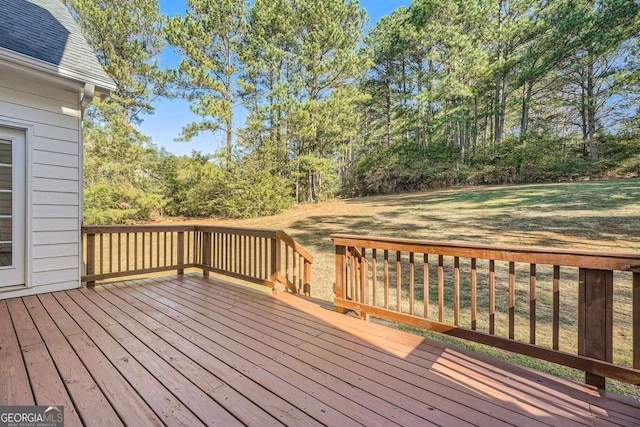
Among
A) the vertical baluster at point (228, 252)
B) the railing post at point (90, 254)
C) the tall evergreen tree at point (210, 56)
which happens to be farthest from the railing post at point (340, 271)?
the tall evergreen tree at point (210, 56)

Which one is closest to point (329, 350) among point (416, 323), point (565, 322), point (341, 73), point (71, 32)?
point (416, 323)

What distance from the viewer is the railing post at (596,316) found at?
5.91 ft

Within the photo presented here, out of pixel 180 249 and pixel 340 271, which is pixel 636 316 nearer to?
pixel 340 271

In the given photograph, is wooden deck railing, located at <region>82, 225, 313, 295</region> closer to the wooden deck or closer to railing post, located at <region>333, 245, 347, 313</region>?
railing post, located at <region>333, 245, 347, 313</region>

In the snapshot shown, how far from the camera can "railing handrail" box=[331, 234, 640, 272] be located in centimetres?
176

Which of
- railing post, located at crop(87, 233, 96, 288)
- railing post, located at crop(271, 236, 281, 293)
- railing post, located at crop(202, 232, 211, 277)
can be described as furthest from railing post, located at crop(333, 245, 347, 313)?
A: railing post, located at crop(87, 233, 96, 288)

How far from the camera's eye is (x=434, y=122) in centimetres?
1866

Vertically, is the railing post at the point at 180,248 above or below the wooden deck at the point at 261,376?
above

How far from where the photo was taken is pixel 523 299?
157 inches

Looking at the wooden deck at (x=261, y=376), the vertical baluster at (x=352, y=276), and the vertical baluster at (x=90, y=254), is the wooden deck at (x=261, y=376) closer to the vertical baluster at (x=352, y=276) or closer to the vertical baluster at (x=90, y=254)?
the vertical baluster at (x=352, y=276)

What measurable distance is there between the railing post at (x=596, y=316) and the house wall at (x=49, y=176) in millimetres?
5277

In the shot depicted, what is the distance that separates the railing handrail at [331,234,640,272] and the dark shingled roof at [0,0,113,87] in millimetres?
4038

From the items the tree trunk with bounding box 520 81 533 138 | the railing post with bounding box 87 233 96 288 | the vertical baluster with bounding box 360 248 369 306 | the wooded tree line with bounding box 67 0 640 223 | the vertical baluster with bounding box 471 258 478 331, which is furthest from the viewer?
the tree trunk with bounding box 520 81 533 138

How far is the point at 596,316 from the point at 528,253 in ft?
1.65
